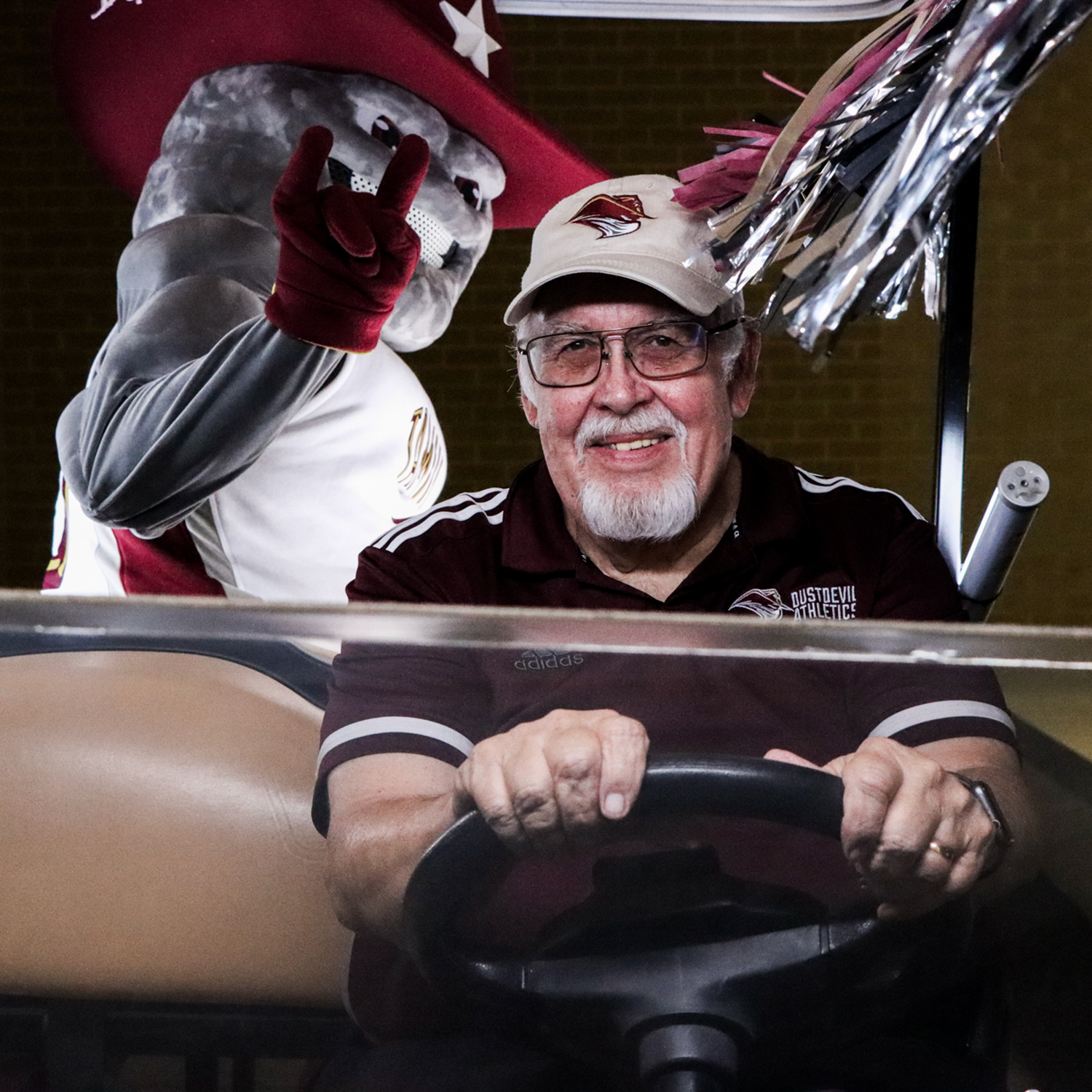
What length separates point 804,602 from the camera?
3.99 feet

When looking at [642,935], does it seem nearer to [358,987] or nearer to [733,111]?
[358,987]

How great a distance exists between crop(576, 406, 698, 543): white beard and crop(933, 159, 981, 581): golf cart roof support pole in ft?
0.83

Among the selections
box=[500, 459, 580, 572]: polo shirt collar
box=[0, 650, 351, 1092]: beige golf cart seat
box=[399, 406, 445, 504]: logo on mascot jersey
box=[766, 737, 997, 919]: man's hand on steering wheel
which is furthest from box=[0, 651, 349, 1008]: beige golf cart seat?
box=[399, 406, 445, 504]: logo on mascot jersey

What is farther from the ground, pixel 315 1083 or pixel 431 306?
pixel 431 306

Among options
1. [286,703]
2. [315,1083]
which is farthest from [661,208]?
[315,1083]

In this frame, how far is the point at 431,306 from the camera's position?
2.26 metres

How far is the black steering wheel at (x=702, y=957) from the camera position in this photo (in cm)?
54

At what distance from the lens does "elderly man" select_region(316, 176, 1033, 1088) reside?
0.54 metres

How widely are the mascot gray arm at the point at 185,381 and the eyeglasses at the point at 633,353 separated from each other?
0.56m

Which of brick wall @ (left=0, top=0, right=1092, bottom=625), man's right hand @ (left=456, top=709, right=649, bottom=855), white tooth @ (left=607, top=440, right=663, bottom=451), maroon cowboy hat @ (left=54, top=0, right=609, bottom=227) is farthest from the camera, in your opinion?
brick wall @ (left=0, top=0, right=1092, bottom=625)

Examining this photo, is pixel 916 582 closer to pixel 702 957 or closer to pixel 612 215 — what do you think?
pixel 612 215

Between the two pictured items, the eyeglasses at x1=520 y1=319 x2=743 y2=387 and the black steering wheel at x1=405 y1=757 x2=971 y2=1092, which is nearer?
the black steering wheel at x1=405 y1=757 x2=971 y2=1092

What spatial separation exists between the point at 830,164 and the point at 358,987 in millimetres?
759

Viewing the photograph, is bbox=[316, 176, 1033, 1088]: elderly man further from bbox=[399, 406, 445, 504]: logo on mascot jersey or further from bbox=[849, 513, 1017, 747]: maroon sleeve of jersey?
bbox=[399, 406, 445, 504]: logo on mascot jersey
